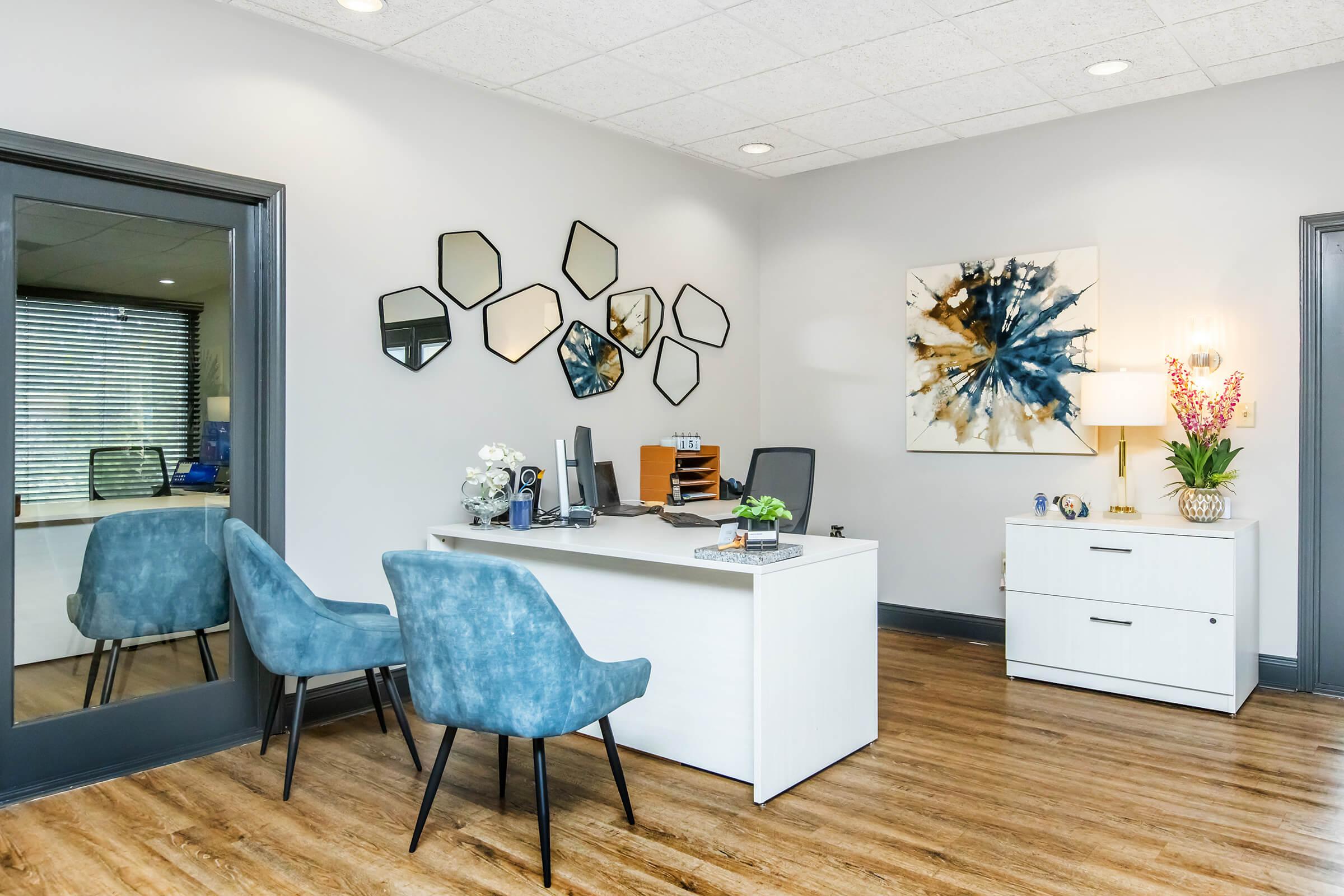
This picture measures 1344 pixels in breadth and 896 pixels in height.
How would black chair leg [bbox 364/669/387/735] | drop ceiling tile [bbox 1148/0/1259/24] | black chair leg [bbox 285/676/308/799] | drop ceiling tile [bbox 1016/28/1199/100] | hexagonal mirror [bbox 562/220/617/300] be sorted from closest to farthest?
black chair leg [bbox 285/676/308/799]
drop ceiling tile [bbox 1148/0/1259/24]
black chair leg [bbox 364/669/387/735]
drop ceiling tile [bbox 1016/28/1199/100]
hexagonal mirror [bbox 562/220/617/300]

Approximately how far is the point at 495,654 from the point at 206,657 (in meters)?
1.62

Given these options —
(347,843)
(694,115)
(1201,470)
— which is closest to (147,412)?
(347,843)

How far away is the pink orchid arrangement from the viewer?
405cm

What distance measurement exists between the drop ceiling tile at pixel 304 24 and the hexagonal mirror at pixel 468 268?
78cm

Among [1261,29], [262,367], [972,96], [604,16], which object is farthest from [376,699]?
[1261,29]

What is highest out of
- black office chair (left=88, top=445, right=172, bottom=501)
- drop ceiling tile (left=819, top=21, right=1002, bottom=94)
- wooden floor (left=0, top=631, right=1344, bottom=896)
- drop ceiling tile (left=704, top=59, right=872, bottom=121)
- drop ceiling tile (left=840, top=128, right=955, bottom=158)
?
drop ceiling tile (left=840, top=128, right=955, bottom=158)

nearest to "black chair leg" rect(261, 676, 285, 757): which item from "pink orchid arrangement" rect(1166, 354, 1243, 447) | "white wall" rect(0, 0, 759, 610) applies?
"white wall" rect(0, 0, 759, 610)

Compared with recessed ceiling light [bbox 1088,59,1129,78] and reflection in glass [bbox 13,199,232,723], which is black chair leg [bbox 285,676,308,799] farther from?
recessed ceiling light [bbox 1088,59,1129,78]

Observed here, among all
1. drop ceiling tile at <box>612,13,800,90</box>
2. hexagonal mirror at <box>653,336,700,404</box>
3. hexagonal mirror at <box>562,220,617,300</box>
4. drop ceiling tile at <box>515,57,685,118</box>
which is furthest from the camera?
hexagonal mirror at <box>653,336,700,404</box>

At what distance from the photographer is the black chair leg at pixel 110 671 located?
3066 millimetres

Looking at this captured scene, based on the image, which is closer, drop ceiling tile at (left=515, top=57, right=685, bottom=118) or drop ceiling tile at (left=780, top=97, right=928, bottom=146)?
drop ceiling tile at (left=515, top=57, right=685, bottom=118)

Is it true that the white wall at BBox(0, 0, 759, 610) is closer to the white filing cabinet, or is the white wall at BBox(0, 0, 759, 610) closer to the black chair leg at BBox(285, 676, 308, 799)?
the black chair leg at BBox(285, 676, 308, 799)

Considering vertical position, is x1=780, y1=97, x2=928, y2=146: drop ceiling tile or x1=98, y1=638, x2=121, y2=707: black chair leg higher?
x1=780, y1=97, x2=928, y2=146: drop ceiling tile

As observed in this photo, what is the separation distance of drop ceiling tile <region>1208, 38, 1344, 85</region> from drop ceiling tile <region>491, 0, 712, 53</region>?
88.4 inches
